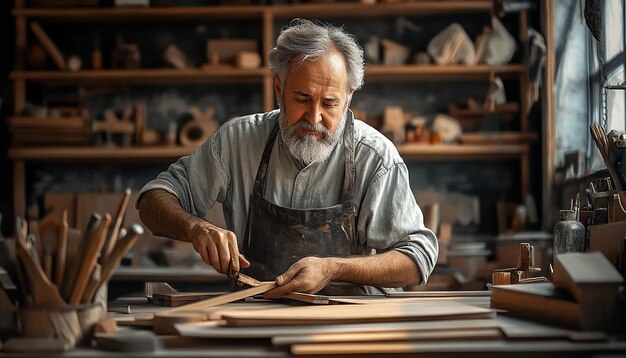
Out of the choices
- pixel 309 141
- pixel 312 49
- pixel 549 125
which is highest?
pixel 312 49

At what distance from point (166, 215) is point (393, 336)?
1422mm

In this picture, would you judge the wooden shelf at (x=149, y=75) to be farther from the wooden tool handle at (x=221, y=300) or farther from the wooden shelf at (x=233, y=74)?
the wooden tool handle at (x=221, y=300)

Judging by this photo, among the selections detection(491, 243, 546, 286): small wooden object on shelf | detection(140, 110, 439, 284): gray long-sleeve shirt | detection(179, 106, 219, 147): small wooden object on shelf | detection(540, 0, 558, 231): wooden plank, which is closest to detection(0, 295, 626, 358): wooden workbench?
detection(491, 243, 546, 286): small wooden object on shelf

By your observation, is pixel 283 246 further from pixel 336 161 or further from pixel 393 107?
pixel 393 107

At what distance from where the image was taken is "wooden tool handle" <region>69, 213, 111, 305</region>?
1.90m

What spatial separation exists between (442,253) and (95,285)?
4.25 meters

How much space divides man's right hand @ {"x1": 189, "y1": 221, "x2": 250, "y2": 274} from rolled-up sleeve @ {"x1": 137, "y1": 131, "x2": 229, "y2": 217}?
25.8 inches

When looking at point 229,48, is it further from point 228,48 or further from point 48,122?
point 48,122

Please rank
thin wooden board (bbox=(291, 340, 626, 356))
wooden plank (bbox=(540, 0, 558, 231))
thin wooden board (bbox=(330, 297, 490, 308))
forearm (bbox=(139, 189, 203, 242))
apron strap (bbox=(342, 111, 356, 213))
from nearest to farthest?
1. thin wooden board (bbox=(291, 340, 626, 356))
2. thin wooden board (bbox=(330, 297, 490, 308))
3. forearm (bbox=(139, 189, 203, 242))
4. apron strap (bbox=(342, 111, 356, 213))
5. wooden plank (bbox=(540, 0, 558, 231))

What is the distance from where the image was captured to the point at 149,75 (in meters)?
6.43

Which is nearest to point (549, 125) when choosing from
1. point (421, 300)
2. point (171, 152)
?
point (171, 152)

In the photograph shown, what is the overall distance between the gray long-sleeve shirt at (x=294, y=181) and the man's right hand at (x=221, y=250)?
59 centimetres

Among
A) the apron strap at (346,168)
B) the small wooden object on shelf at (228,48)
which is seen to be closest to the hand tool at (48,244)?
the apron strap at (346,168)

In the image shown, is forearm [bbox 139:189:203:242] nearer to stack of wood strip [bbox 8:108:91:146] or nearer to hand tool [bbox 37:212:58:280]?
hand tool [bbox 37:212:58:280]
